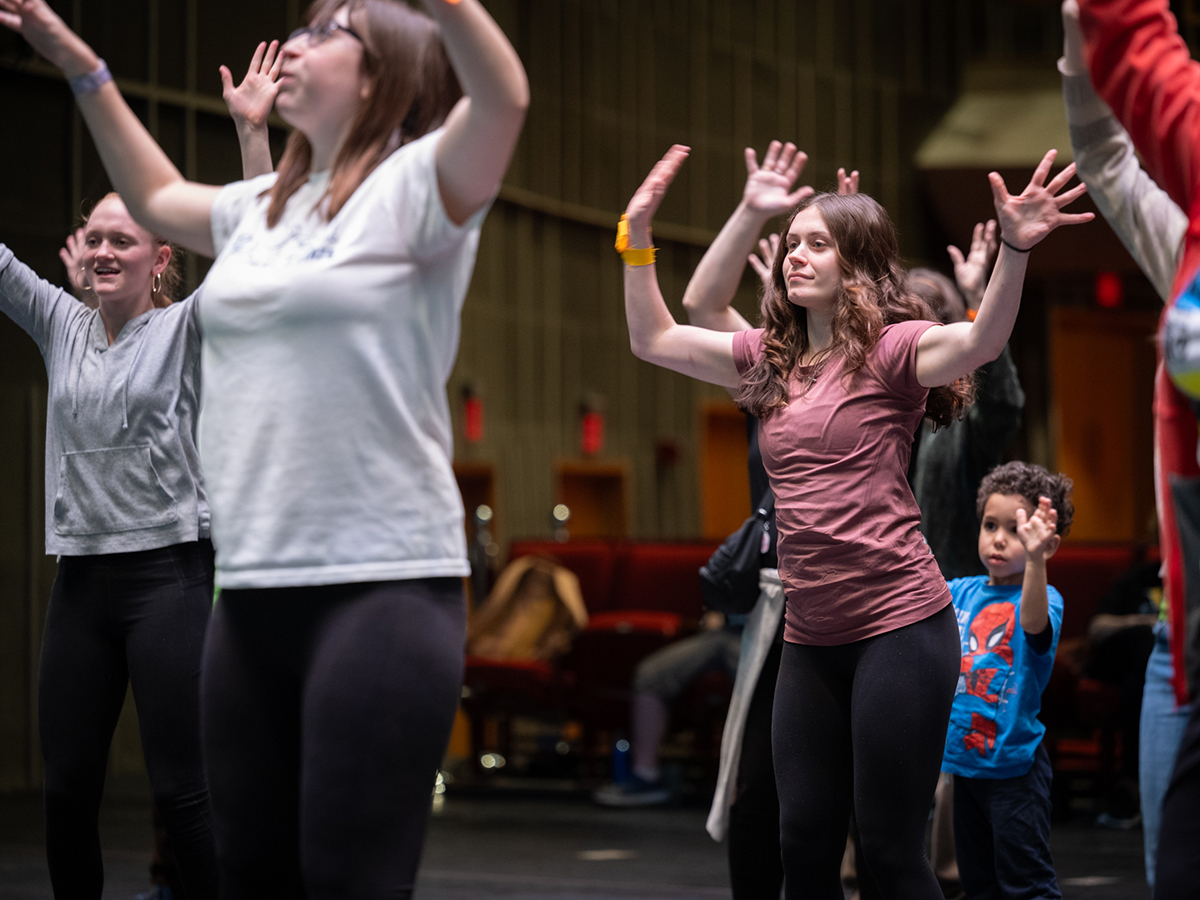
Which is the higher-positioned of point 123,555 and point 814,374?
point 814,374

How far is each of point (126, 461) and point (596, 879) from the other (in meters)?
2.59

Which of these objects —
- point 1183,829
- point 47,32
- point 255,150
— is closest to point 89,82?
point 47,32

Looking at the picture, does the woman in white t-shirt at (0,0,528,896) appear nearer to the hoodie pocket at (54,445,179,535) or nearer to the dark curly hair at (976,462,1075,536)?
the hoodie pocket at (54,445,179,535)

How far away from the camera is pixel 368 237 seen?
159cm

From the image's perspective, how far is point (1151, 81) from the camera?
158 centimetres

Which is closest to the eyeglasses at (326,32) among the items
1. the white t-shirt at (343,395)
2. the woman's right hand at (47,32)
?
the white t-shirt at (343,395)

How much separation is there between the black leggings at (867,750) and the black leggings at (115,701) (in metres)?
1.04

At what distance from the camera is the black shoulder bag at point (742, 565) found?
2932mm

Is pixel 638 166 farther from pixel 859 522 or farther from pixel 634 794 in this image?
pixel 859 522

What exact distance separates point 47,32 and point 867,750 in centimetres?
153

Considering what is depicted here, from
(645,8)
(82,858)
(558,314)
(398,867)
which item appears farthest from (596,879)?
(645,8)

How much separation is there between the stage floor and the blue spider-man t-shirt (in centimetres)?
154

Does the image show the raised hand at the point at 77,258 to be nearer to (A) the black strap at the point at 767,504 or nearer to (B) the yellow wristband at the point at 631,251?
(B) the yellow wristband at the point at 631,251

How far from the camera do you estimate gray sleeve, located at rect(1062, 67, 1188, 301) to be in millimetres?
1729
